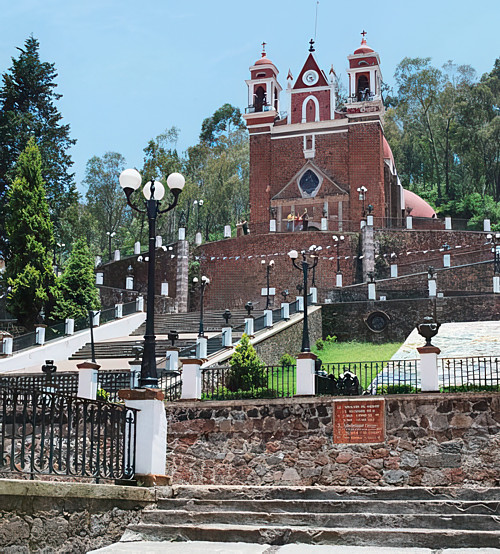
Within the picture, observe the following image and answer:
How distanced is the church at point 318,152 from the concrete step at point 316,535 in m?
33.3

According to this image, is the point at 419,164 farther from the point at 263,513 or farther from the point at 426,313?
the point at 263,513

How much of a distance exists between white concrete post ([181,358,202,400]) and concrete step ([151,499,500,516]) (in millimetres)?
8180

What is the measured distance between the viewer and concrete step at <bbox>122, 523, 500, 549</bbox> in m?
7.13

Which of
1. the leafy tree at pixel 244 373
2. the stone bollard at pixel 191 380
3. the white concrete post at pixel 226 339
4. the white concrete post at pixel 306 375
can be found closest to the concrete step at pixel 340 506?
the white concrete post at pixel 306 375

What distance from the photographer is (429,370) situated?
14508 millimetres

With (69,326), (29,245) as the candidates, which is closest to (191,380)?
(69,326)

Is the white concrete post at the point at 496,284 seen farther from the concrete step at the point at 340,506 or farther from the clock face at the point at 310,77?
the clock face at the point at 310,77

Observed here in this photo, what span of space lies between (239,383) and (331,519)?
34.8 ft

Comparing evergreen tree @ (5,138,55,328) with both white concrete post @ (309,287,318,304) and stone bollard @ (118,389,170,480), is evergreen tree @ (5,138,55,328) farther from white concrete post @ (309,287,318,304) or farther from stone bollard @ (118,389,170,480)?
stone bollard @ (118,389,170,480)

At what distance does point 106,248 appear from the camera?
59719mm

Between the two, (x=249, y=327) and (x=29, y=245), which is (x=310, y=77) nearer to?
(x=29, y=245)

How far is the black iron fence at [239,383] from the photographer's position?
55.7ft

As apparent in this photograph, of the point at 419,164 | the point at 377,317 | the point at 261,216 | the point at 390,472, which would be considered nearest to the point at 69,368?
the point at 377,317

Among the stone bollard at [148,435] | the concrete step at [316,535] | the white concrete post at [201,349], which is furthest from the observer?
the white concrete post at [201,349]
